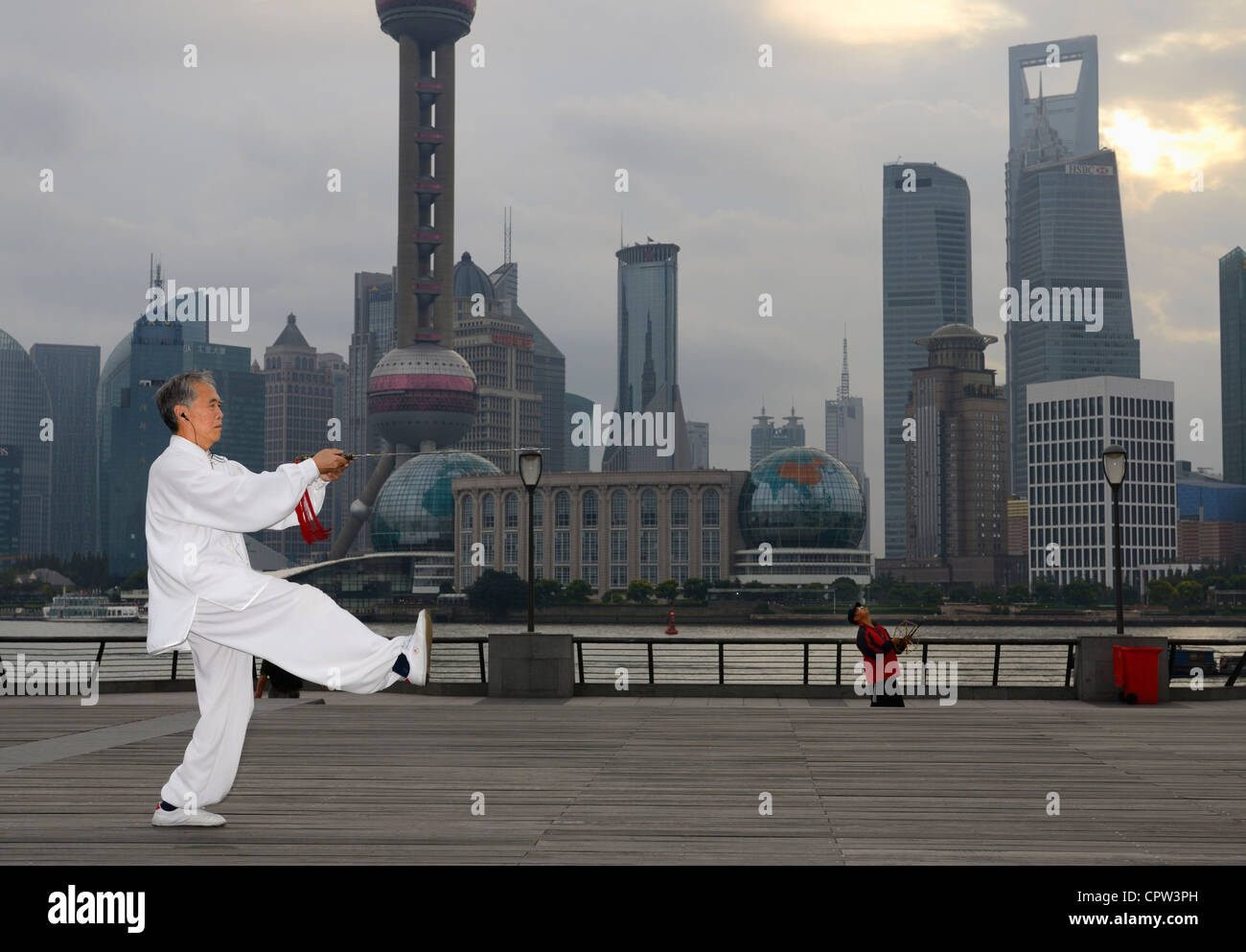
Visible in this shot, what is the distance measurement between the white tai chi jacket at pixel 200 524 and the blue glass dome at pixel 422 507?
173 meters

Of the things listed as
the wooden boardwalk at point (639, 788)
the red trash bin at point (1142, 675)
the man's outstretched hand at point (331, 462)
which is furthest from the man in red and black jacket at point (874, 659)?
the man's outstretched hand at point (331, 462)

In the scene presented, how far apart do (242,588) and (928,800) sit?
5.14 meters

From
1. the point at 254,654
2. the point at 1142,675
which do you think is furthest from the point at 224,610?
the point at 1142,675

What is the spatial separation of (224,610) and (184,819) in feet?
4.50

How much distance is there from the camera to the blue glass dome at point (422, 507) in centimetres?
18175

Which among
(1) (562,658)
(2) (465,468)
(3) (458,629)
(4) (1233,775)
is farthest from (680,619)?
(4) (1233,775)

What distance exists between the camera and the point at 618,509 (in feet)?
563

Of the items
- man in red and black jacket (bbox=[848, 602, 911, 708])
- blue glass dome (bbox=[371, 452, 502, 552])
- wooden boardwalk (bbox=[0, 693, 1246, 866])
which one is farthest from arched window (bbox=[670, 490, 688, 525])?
wooden boardwalk (bbox=[0, 693, 1246, 866])

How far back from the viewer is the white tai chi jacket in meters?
8.09

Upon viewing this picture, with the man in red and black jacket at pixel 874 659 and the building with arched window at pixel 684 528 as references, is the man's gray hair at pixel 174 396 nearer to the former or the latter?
the man in red and black jacket at pixel 874 659

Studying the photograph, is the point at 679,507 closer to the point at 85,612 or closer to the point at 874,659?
the point at 85,612
